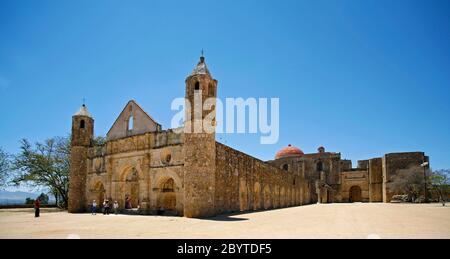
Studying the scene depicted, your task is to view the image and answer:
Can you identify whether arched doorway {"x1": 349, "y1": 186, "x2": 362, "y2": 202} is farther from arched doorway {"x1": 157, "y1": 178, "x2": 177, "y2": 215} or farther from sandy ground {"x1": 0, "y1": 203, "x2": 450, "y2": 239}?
sandy ground {"x1": 0, "y1": 203, "x2": 450, "y2": 239}

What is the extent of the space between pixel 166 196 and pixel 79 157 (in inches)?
348

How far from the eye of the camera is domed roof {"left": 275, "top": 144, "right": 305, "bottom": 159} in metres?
60.5

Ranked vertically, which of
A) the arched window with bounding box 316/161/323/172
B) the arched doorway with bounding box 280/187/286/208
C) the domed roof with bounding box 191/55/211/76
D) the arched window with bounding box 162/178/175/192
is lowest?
the arched doorway with bounding box 280/187/286/208

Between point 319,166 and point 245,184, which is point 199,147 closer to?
point 245,184

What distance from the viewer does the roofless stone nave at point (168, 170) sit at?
18.3 meters

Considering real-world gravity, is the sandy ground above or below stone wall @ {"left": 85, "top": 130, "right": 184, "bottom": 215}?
below

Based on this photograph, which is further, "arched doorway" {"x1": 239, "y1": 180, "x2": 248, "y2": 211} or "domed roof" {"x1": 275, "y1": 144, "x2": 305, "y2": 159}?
"domed roof" {"x1": 275, "y1": 144, "x2": 305, "y2": 159}

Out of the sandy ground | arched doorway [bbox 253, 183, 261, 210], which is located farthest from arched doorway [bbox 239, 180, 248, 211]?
the sandy ground

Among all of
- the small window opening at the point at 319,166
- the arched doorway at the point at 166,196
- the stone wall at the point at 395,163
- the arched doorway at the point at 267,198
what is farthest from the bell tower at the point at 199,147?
the small window opening at the point at 319,166

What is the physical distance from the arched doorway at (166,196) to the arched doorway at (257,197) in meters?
6.56

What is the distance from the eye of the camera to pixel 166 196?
2312 centimetres

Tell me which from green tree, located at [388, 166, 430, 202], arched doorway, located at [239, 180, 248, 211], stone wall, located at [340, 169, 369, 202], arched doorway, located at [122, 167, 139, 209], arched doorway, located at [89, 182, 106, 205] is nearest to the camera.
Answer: arched doorway, located at [122, 167, 139, 209]

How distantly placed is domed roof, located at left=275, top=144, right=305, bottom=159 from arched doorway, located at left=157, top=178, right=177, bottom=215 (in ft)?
131
